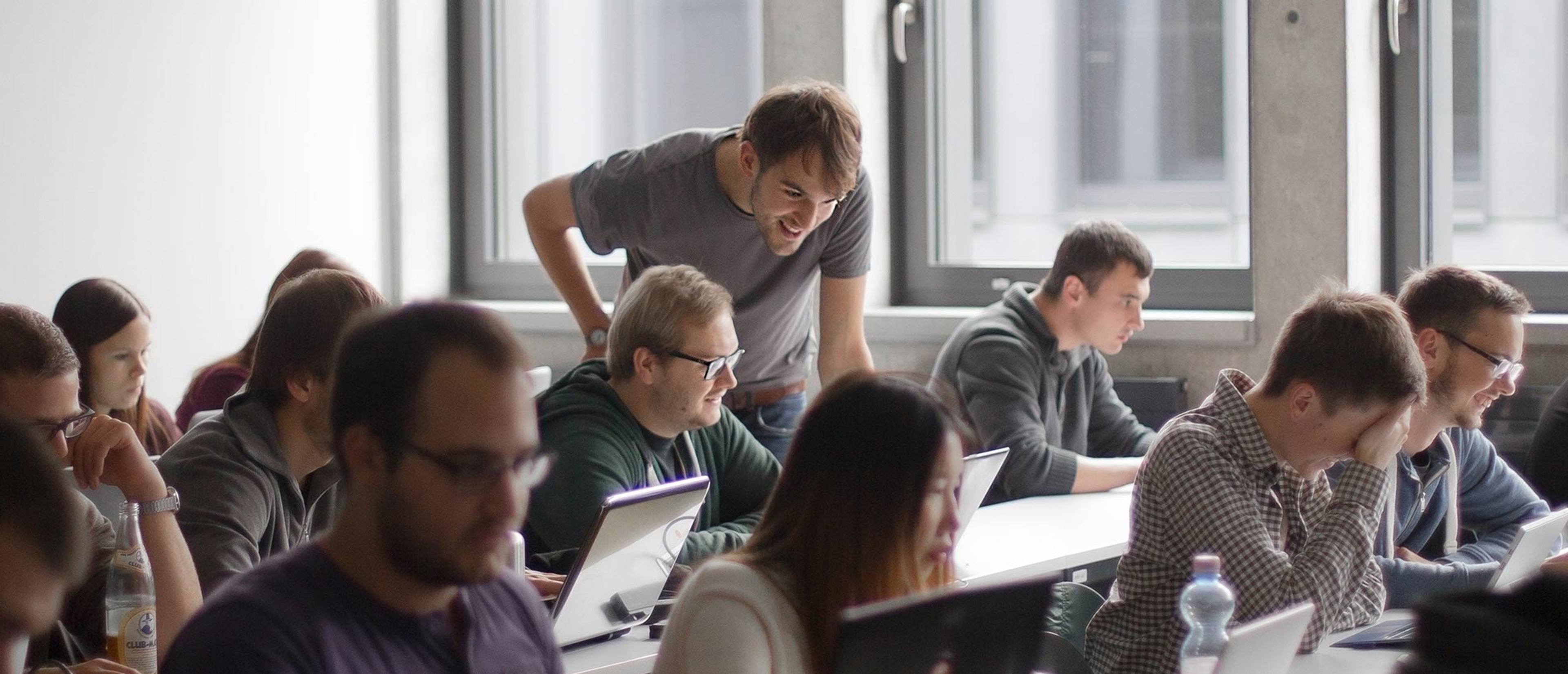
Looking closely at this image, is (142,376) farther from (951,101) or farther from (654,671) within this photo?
(951,101)

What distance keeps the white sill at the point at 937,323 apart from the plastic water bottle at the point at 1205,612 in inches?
90.1

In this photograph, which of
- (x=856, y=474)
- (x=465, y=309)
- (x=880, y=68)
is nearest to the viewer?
(x=465, y=309)

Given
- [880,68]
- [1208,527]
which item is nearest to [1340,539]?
[1208,527]

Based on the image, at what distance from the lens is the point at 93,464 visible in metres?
2.19

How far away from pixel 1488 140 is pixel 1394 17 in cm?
45

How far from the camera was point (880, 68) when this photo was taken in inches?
196

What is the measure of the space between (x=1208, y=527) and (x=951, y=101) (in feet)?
9.81

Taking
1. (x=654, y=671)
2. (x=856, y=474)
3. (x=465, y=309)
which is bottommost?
(x=654, y=671)

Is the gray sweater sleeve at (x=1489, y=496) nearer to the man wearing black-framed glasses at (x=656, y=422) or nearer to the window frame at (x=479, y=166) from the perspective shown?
Answer: the man wearing black-framed glasses at (x=656, y=422)

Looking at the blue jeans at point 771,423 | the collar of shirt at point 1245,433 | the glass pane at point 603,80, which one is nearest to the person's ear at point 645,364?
the blue jeans at point 771,423

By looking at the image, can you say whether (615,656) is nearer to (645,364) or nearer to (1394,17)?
(645,364)

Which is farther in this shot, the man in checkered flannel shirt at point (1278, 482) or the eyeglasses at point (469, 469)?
the man in checkered flannel shirt at point (1278, 482)

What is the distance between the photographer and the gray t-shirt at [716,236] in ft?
10.7

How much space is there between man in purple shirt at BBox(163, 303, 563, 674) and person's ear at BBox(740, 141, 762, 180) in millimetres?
1735
